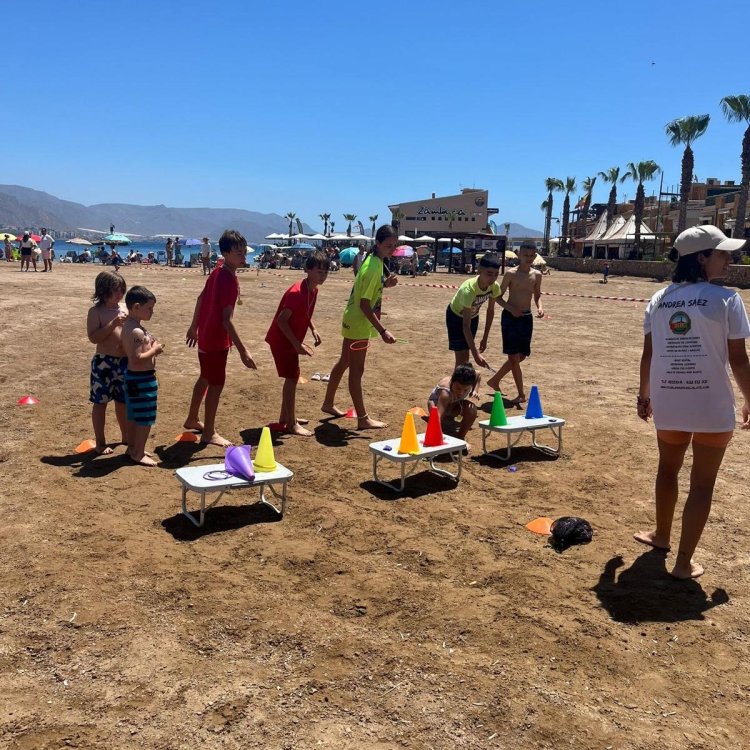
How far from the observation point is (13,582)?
380 centimetres

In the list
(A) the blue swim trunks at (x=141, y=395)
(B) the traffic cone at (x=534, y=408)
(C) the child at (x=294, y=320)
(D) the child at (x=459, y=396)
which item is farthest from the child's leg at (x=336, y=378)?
(A) the blue swim trunks at (x=141, y=395)

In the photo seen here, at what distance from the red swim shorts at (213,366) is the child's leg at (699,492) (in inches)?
159

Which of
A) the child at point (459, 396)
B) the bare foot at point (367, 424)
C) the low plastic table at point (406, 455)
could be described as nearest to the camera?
the low plastic table at point (406, 455)

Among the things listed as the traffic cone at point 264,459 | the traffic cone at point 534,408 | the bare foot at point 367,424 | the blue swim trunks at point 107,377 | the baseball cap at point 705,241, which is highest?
the baseball cap at point 705,241

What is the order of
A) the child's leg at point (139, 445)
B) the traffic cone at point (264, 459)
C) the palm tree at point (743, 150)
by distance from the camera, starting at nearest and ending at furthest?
the traffic cone at point (264, 459) → the child's leg at point (139, 445) → the palm tree at point (743, 150)

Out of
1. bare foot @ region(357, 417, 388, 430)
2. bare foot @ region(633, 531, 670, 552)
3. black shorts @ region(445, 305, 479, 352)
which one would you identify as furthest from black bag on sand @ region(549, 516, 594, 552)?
black shorts @ region(445, 305, 479, 352)

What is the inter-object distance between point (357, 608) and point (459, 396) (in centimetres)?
306

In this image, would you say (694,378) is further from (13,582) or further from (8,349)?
(8,349)

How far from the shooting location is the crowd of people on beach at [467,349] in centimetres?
384

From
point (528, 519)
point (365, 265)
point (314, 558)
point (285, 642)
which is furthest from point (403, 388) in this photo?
point (285, 642)

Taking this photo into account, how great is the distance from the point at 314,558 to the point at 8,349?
8.96m

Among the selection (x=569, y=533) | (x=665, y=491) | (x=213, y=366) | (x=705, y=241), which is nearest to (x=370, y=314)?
(x=213, y=366)

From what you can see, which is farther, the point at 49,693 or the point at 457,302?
the point at 457,302

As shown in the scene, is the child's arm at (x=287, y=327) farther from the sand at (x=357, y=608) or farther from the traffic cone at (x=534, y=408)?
the traffic cone at (x=534, y=408)
